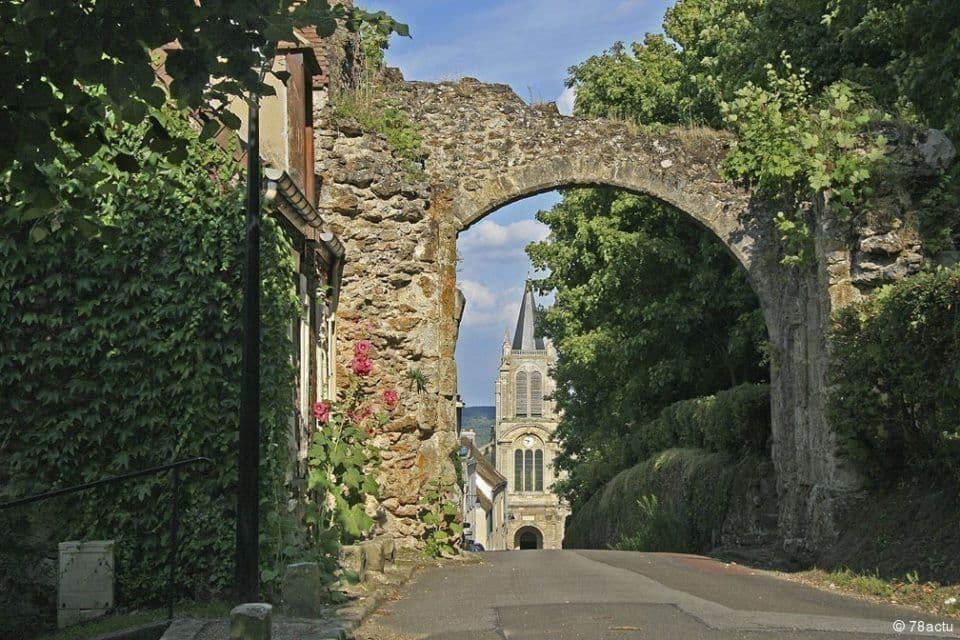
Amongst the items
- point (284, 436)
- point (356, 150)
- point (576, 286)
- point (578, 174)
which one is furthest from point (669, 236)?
point (284, 436)

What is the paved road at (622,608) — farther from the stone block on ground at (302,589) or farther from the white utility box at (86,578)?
the white utility box at (86,578)

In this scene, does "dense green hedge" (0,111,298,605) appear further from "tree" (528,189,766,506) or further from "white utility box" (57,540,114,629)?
"tree" (528,189,766,506)

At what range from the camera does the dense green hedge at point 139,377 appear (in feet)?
32.6

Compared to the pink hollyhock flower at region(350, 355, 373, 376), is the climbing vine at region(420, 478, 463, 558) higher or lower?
lower

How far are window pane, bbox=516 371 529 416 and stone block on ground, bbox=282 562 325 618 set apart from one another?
13174 centimetres

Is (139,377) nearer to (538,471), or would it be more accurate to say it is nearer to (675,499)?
(675,499)

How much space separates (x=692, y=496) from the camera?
19969mm

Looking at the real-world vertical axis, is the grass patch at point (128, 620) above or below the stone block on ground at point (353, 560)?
below

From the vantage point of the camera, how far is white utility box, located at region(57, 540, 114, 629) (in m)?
9.60

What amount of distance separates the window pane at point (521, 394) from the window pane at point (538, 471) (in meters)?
5.48

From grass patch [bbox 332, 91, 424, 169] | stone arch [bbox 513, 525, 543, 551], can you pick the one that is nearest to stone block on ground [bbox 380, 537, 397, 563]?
grass patch [bbox 332, 91, 424, 169]

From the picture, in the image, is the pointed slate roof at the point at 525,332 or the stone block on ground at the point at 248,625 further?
the pointed slate roof at the point at 525,332

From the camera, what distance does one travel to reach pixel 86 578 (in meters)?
9.62

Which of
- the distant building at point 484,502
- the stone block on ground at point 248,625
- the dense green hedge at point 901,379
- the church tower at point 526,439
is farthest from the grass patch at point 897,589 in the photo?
the church tower at point 526,439
